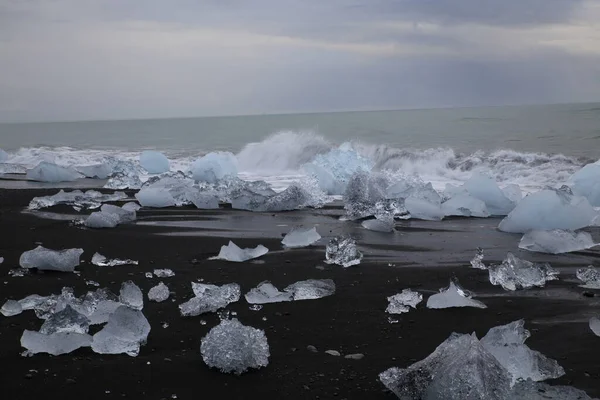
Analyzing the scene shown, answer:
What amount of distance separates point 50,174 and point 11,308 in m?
8.91

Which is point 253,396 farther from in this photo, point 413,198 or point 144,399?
point 413,198

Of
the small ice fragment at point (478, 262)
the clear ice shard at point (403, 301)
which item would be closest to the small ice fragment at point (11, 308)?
the clear ice shard at point (403, 301)

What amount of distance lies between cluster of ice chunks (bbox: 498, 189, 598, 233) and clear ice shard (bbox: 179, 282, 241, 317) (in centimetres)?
358

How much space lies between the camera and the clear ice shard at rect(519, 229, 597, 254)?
500 cm

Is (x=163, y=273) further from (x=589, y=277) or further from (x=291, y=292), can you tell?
(x=589, y=277)

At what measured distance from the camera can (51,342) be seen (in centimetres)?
274

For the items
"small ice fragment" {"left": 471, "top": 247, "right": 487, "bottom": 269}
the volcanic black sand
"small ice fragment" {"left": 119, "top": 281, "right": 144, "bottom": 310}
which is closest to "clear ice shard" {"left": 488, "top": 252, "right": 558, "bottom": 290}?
the volcanic black sand

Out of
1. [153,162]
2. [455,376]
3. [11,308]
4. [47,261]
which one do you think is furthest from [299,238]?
[153,162]

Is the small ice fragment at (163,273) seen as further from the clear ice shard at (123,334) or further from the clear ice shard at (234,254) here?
the clear ice shard at (123,334)

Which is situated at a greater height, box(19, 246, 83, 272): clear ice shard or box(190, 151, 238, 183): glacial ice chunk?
box(19, 246, 83, 272): clear ice shard

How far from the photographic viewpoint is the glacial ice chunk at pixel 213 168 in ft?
36.6

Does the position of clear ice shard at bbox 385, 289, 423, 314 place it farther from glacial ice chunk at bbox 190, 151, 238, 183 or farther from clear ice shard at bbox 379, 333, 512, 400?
glacial ice chunk at bbox 190, 151, 238, 183

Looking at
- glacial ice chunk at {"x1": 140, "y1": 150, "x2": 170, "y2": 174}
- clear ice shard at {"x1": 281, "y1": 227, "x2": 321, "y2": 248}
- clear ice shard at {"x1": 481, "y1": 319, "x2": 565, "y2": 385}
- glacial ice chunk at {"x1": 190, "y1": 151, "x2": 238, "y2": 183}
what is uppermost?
clear ice shard at {"x1": 481, "y1": 319, "x2": 565, "y2": 385}

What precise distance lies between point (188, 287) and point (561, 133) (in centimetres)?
1954
